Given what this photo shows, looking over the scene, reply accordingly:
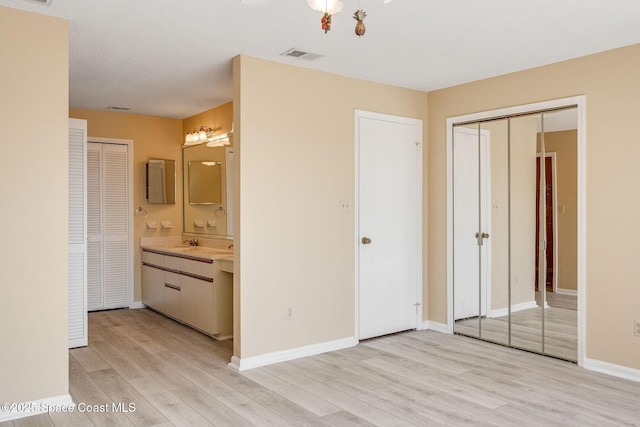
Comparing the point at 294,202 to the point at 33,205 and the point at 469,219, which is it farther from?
the point at 33,205

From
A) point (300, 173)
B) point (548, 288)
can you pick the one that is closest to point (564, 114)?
point (548, 288)

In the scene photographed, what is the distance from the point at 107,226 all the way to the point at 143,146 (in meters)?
1.11

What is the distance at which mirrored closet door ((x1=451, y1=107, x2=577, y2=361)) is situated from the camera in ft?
13.3

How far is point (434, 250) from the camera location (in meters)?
5.14

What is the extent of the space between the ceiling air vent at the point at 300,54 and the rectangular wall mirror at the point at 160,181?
3190 millimetres

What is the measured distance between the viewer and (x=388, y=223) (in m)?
4.90

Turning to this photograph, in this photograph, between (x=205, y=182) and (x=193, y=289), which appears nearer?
(x=193, y=289)

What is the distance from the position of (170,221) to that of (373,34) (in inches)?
163

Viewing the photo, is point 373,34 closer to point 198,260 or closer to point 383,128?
point 383,128

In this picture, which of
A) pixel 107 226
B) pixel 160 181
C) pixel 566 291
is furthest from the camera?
pixel 160 181

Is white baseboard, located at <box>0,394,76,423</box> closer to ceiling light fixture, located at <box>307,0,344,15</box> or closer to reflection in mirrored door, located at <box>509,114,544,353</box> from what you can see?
ceiling light fixture, located at <box>307,0,344,15</box>

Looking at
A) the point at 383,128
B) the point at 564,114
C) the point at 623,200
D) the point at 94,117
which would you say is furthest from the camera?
the point at 94,117

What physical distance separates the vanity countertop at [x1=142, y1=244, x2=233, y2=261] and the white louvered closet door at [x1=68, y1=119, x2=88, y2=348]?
102 centimetres

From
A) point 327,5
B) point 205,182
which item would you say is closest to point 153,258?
point 205,182
